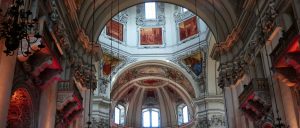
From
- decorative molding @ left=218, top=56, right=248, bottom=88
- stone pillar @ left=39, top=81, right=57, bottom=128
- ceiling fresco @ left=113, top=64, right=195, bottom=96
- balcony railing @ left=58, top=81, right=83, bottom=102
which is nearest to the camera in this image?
stone pillar @ left=39, top=81, right=57, bottom=128

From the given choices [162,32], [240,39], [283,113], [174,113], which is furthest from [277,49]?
[174,113]

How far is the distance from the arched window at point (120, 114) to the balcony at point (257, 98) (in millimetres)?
17978

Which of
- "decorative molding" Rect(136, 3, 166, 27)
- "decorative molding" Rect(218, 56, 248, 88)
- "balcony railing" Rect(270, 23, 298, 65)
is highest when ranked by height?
"decorative molding" Rect(136, 3, 166, 27)

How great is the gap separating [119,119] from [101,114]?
667cm

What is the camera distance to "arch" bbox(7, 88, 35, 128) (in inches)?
383

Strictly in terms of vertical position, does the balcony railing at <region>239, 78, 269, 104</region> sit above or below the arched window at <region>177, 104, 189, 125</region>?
below

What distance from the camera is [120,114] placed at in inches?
1192

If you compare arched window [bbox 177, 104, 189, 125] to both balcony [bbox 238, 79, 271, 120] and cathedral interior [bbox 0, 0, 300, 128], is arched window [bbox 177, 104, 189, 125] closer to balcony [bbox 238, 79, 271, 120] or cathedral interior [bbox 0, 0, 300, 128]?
cathedral interior [bbox 0, 0, 300, 128]

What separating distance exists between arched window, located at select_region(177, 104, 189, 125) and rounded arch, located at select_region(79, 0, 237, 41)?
567 inches

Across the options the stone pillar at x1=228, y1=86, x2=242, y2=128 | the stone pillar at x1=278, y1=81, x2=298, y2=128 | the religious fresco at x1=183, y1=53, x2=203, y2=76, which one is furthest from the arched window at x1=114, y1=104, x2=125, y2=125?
the stone pillar at x1=278, y1=81, x2=298, y2=128

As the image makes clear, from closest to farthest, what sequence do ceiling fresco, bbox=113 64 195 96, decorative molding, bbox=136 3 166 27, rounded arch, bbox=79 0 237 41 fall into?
1. rounded arch, bbox=79 0 237 41
2. ceiling fresco, bbox=113 64 195 96
3. decorative molding, bbox=136 3 166 27

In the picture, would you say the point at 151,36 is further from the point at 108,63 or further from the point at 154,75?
the point at 108,63

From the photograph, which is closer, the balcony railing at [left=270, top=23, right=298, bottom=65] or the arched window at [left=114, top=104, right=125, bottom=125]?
the balcony railing at [left=270, top=23, right=298, bottom=65]

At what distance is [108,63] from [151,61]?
275 cm
